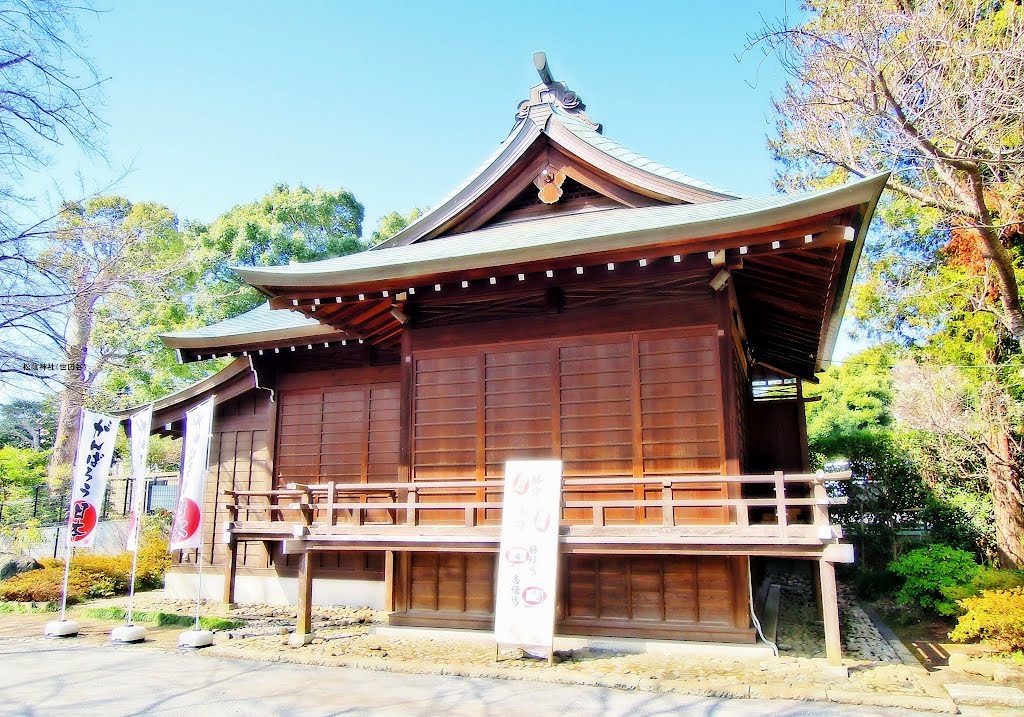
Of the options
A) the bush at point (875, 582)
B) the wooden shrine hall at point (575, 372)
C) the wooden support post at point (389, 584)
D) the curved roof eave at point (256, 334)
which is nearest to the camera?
the wooden shrine hall at point (575, 372)

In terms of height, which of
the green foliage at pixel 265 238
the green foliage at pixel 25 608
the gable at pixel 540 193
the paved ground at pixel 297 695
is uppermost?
the green foliage at pixel 265 238

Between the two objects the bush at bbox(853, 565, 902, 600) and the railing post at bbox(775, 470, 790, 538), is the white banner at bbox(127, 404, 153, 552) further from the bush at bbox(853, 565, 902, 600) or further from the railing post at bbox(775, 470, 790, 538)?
the bush at bbox(853, 565, 902, 600)

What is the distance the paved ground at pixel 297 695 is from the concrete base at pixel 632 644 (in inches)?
53.4

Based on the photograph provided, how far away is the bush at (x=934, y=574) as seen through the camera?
10117 mm

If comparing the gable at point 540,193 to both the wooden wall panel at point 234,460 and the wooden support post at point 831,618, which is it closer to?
the wooden wall panel at point 234,460

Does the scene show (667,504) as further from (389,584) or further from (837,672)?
(389,584)

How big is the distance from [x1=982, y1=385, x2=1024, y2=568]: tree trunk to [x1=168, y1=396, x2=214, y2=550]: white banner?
12.4 metres

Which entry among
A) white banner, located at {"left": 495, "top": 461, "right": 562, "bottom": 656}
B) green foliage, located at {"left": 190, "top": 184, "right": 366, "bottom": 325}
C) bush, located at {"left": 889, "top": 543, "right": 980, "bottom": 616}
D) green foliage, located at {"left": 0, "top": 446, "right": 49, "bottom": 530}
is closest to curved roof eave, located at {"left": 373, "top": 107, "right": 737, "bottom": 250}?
white banner, located at {"left": 495, "top": 461, "right": 562, "bottom": 656}

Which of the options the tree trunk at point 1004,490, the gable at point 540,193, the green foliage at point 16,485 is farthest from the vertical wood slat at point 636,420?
the green foliage at point 16,485

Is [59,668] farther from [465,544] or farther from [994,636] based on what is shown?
[994,636]

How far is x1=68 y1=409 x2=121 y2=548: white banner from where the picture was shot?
9406 mm

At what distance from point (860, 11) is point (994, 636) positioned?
24.3 feet

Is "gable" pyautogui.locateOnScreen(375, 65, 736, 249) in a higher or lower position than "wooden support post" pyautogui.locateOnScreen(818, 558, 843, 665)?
higher

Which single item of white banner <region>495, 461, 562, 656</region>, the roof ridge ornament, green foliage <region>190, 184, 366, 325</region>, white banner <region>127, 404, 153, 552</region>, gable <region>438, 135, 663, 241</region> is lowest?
white banner <region>495, 461, 562, 656</region>
